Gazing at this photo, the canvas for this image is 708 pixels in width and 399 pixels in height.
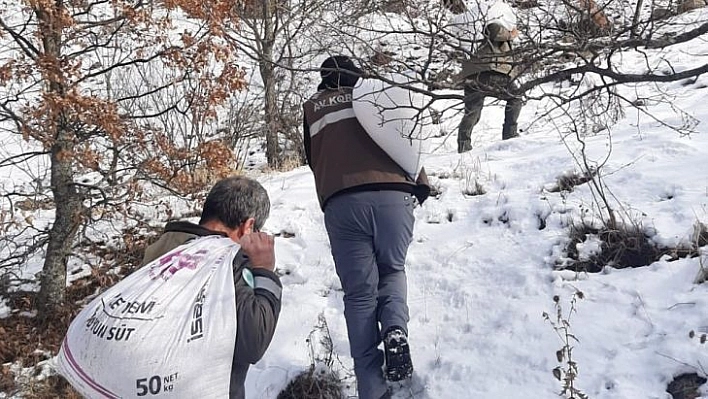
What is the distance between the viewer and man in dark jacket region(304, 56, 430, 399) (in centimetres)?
318

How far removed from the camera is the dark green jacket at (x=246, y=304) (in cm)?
196

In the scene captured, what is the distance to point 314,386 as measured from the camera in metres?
3.67

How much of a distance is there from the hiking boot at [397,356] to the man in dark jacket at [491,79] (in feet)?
3.78

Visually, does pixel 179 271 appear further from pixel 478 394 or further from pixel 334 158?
pixel 478 394

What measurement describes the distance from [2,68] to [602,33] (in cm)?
378

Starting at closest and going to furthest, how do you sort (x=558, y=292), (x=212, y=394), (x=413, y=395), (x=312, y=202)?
(x=212, y=394), (x=413, y=395), (x=558, y=292), (x=312, y=202)

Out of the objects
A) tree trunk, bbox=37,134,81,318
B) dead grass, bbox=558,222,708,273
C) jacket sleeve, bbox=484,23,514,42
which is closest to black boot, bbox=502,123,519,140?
jacket sleeve, bbox=484,23,514,42

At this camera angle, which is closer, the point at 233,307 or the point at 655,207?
the point at 233,307

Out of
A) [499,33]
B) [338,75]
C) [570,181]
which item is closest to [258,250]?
[338,75]

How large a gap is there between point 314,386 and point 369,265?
3.04 ft

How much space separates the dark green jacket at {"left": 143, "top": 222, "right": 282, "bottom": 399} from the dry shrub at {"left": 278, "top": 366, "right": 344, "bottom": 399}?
1509 millimetres

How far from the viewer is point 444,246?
4609 mm

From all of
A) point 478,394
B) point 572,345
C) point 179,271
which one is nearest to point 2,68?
point 179,271

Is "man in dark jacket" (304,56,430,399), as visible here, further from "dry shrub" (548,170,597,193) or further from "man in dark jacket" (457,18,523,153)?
"dry shrub" (548,170,597,193)
